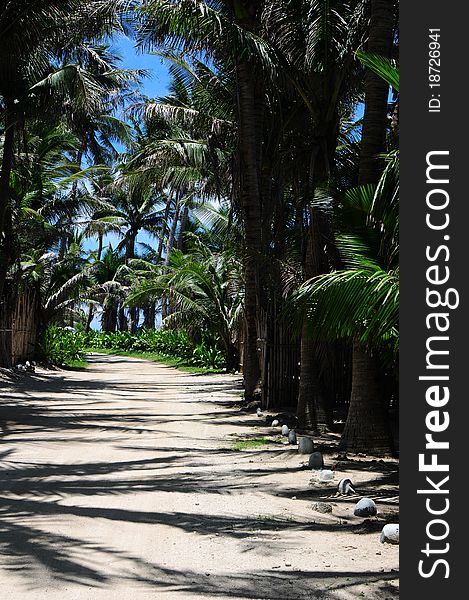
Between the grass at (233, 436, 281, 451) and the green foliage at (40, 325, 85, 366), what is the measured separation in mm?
18055

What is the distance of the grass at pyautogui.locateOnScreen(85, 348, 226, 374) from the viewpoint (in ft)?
101

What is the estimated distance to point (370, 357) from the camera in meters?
9.66

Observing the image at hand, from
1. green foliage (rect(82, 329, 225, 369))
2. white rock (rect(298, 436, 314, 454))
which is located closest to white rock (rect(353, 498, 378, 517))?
white rock (rect(298, 436, 314, 454))

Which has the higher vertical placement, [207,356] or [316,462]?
[207,356]

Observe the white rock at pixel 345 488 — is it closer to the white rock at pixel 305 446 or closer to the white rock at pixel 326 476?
the white rock at pixel 326 476

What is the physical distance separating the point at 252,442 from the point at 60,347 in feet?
72.8

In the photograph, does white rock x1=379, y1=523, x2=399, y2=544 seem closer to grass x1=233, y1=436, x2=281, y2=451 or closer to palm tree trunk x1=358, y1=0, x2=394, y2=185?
grass x1=233, y1=436, x2=281, y2=451

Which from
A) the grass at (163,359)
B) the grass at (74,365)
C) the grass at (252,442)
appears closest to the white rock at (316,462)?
the grass at (252,442)

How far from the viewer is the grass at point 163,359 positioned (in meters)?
30.8

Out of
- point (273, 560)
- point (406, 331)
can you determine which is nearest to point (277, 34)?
point (273, 560)

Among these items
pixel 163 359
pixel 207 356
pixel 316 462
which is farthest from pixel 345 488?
pixel 163 359

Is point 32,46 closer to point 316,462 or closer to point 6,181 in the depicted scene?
point 6,181

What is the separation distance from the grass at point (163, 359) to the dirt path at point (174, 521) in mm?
18284

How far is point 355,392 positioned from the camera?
9.72 m
